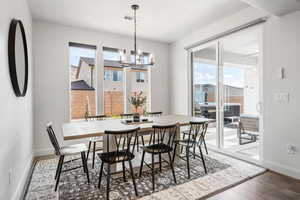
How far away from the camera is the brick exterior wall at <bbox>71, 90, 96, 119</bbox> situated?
4.00 metres

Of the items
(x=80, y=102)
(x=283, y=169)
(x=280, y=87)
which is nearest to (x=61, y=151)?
(x=80, y=102)

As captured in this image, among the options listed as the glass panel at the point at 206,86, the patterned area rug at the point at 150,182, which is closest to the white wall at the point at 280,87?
the patterned area rug at the point at 150,182

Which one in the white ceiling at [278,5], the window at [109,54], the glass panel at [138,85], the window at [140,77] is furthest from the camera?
the window at [140,77]

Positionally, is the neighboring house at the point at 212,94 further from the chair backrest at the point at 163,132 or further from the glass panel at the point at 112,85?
the glass panel at the point at 112,85

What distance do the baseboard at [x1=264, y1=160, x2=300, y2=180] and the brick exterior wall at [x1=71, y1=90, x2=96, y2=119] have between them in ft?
12.2

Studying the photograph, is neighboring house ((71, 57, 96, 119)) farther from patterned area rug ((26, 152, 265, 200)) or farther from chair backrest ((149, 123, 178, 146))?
chair backrest ((149, 123, 178, 146))

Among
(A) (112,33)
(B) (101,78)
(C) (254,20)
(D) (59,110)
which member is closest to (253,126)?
(C) (254,20)

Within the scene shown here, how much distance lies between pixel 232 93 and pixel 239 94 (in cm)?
14

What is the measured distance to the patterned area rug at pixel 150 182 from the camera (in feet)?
6.86

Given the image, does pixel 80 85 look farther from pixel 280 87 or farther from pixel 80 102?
pixel 280 87

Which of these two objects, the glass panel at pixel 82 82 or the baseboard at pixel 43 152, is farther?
the glass panel at pixel 82 82

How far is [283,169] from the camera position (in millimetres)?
2615

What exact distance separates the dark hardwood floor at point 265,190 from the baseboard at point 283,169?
0.27ft

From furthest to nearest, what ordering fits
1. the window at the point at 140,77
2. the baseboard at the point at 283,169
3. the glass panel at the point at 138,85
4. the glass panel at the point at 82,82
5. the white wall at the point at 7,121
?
the window at the point at 140,77 < the glass panel at the point at 138,85 < the glass panel at the point at 82,82 < the baseboard at the point at 283,169 < the white wall at the point at 7,121
